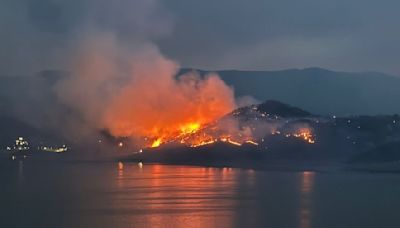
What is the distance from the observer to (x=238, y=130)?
465 feet

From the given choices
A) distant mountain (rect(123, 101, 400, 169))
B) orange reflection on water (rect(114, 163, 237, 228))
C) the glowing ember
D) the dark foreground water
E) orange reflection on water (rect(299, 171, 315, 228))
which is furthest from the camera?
the glowing ember

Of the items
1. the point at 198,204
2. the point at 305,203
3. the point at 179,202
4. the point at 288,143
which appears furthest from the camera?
the point at 288,143

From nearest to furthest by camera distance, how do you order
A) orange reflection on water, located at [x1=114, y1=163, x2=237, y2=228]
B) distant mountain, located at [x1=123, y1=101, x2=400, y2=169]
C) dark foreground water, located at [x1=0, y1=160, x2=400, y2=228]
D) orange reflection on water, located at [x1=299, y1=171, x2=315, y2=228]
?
orange reflection on water, located at [x1=299, y1=171, x2=315, y2=228] → dark foreground water, located at [x1=0, y1=160, x2=400, y2=228] → orange reflection on water, located at [x1=114, y1=163, x2=237, y2=228] → distant mountain, located at [x1=123, y1=101, x2=400, y2=169]

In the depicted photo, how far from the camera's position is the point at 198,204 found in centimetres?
4697

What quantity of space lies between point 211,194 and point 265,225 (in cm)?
1869

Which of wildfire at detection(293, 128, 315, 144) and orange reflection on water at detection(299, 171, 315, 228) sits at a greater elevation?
wildfire at detection(293, 128, 315, 144)

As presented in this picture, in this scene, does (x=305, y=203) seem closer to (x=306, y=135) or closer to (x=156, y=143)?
(x=306, y=135)

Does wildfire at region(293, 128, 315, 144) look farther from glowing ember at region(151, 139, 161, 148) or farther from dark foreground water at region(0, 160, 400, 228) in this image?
dark foreground water at region(0, 160, 400, 228)

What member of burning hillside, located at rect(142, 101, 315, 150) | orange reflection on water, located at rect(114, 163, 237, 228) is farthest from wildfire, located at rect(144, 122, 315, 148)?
orange reflection on water, located at rect(114, 163, 237, 228)

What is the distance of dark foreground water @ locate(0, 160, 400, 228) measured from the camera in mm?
38062

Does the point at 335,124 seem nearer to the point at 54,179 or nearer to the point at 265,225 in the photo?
the point at 54,179

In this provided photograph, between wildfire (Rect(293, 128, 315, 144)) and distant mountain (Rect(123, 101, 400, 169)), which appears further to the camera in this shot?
wildfire (Rect(293, 128, 315, 144))

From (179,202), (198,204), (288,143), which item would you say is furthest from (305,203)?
(288,143)

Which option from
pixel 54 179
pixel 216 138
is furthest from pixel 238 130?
pixel 54 179
